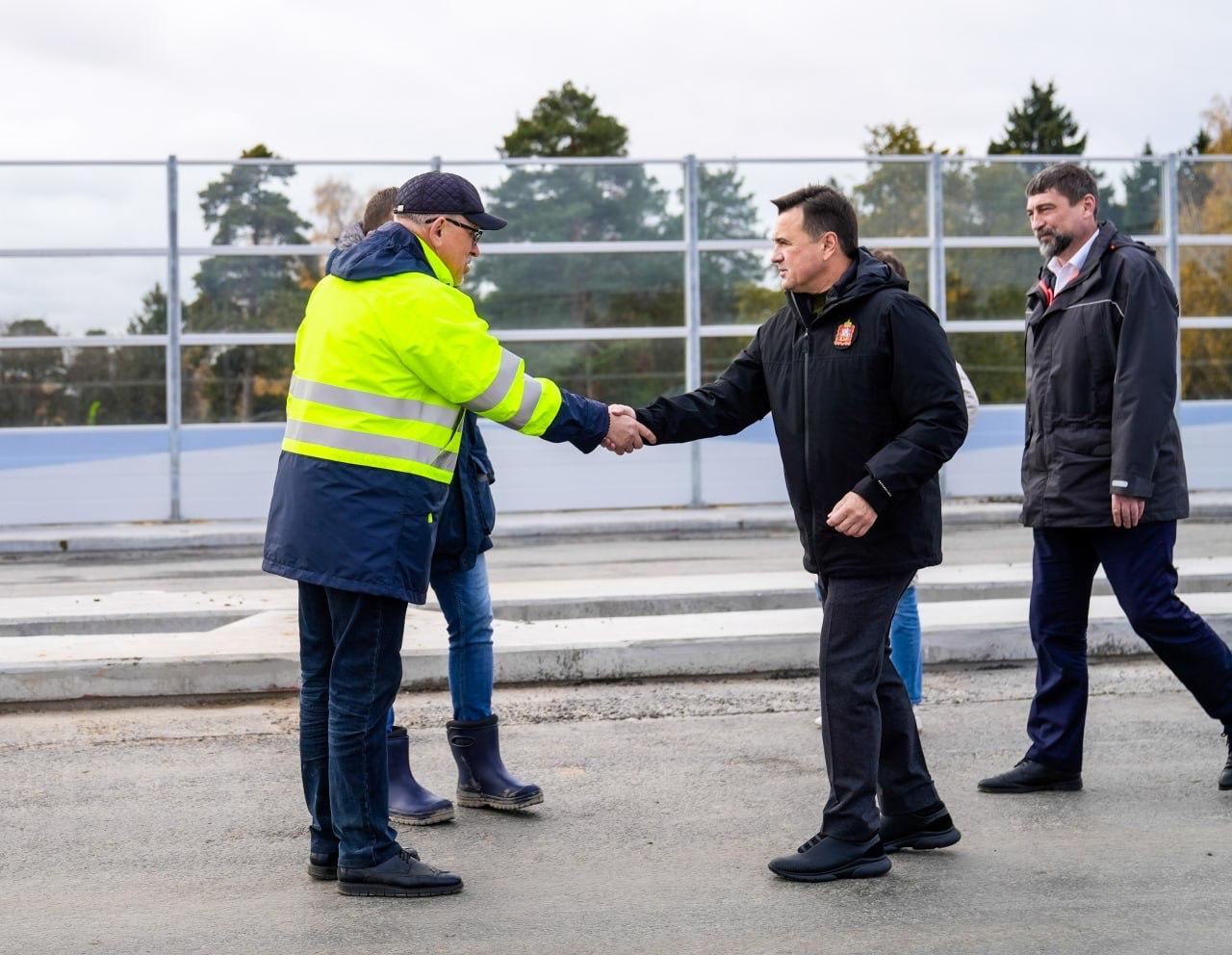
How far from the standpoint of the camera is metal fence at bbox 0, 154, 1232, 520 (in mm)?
15602

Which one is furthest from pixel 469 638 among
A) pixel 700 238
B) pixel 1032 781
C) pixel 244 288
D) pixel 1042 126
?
pixel 1042 126

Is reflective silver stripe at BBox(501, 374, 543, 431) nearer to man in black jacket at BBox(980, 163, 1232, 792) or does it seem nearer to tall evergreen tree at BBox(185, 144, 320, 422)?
man in black jacket at BBox(980, 163, 1232, 792)

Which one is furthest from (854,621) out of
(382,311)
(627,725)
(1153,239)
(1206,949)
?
(1153,239)

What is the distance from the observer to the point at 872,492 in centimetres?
441

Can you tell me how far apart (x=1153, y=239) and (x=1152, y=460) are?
12861mm

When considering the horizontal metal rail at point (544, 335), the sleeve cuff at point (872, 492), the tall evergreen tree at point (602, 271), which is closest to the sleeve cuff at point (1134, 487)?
the sleeve cuff at point (872, 492)

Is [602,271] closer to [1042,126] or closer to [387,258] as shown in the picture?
[387,258]

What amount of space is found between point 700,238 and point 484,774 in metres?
11.9

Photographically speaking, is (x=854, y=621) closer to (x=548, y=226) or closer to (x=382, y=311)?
(x=382, y=311)

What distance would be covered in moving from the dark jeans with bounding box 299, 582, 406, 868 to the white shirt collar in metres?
2.55

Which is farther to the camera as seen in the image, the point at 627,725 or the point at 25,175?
the point at 25,175

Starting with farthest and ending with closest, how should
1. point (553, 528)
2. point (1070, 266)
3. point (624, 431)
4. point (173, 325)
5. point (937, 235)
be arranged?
point (937, 235) → point (173, 325) → point (553, 528) → point (1070, 266) → point (624, 431)

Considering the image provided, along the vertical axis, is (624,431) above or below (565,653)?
above

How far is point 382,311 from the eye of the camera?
4254 millimetres
